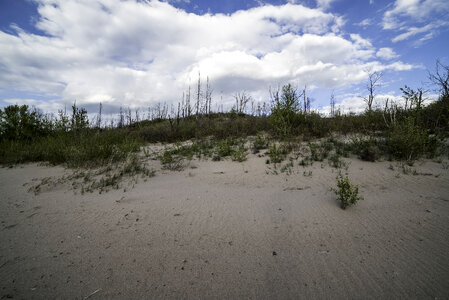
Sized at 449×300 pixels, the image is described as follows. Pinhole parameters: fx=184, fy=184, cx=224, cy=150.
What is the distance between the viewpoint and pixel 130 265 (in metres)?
1.77

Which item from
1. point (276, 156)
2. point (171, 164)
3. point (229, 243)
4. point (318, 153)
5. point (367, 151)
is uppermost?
point (367, 151)

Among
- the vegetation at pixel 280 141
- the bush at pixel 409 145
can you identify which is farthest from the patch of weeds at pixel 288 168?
the bush at pixel 409 145

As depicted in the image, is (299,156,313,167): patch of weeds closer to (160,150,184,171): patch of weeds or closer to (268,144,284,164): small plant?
(268,144,284,164): small plant

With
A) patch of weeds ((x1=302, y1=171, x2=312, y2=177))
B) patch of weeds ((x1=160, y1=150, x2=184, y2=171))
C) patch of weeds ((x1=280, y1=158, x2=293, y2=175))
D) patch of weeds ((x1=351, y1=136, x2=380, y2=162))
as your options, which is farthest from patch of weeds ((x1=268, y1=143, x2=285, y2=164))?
patch of weeds ((x1=160, y1=150, x2=184, y2=171))

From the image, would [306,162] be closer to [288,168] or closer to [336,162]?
[288,168]

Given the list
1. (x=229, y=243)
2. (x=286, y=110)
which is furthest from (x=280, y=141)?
(x=229, y=243)

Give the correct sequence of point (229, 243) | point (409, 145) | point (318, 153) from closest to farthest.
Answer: point (229, 243)
point (409, 145)
point (318, 153)

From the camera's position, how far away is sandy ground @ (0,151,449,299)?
153cm

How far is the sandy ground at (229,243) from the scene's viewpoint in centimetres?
153

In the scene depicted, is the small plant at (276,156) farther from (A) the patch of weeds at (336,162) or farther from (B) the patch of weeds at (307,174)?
(A) the patch of weeds at (336,162)

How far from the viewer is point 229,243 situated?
2.12 m

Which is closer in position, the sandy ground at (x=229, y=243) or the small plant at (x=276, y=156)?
the sandy ground at (x=229, y=243)

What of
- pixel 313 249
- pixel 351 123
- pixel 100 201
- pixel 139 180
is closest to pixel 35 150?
pixel 139 180

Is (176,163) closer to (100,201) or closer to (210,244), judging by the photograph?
(100,201)
